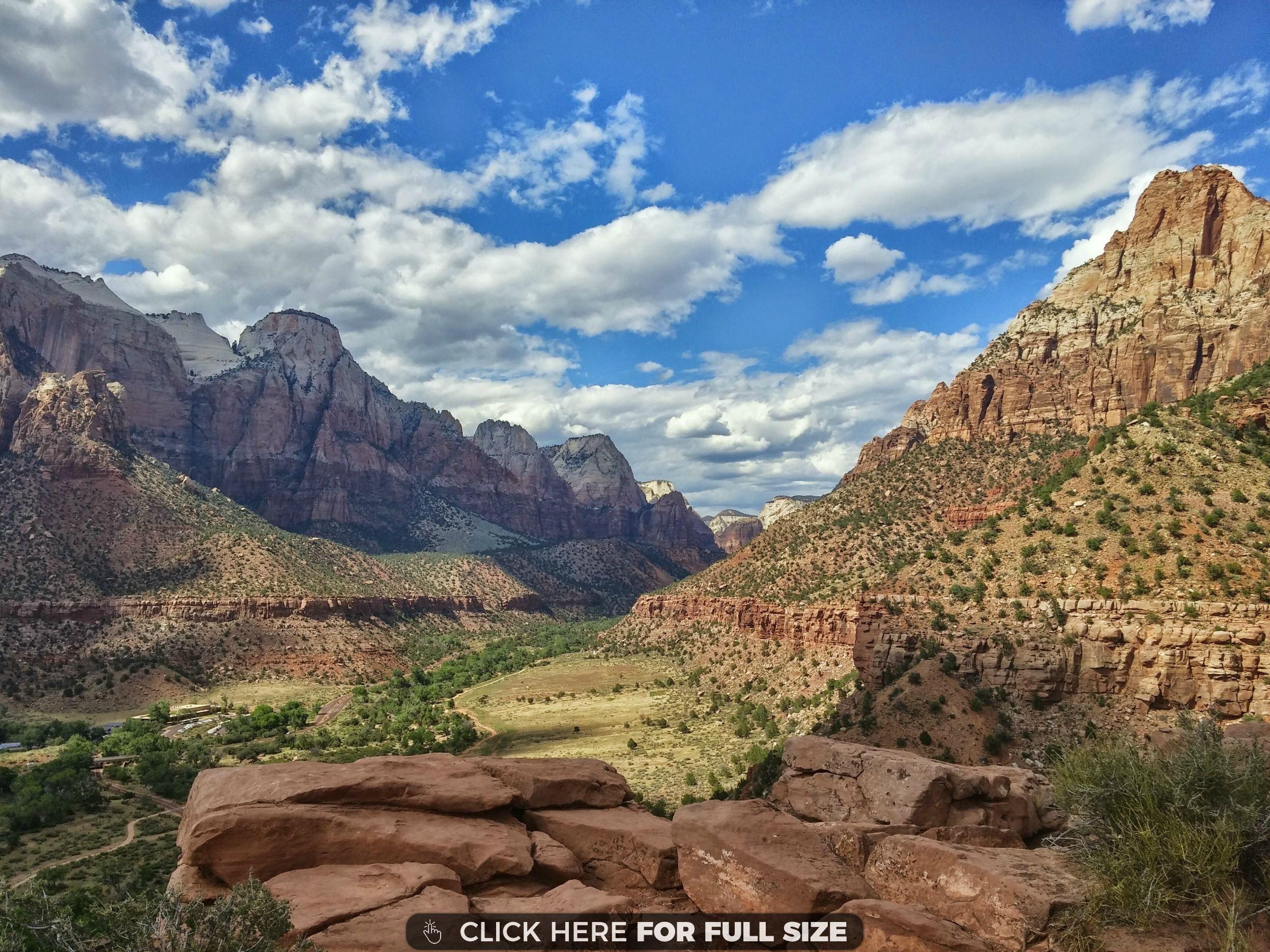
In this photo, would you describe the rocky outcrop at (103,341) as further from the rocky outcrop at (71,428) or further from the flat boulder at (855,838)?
the flat boulder at (855,838)

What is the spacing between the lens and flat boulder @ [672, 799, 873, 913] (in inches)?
515

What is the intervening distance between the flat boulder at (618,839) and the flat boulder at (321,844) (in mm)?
1785

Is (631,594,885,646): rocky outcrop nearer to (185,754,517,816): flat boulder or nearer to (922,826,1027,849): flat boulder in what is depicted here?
(922,826,1027,849): flat boulder

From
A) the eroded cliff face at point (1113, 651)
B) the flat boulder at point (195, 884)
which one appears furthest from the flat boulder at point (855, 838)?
the eroded cliff face at point (1113, 651)

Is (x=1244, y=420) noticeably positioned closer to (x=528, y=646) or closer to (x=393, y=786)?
(x=393, y=786)

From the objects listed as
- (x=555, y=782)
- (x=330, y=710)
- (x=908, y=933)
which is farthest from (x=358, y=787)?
(x=330, y=710)

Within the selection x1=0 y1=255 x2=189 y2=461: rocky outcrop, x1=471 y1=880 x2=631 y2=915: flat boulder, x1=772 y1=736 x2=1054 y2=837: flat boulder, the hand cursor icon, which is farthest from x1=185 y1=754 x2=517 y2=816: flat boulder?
x1=0 y1=255 x2=189 y2=461: rocky outcrop

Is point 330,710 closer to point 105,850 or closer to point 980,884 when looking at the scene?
→ point 105,850

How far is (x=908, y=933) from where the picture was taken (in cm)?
1203

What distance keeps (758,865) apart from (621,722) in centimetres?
5234

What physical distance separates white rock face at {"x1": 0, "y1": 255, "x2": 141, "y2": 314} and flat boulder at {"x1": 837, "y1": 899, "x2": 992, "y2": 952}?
211102 mm

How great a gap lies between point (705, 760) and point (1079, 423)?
63564 mm

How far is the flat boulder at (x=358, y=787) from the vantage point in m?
14.5

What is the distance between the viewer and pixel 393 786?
15.4 m
